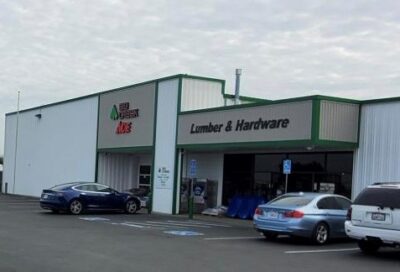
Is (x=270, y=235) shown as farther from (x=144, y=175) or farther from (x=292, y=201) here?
(x=144, y=175)

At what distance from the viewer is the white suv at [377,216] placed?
506 inches

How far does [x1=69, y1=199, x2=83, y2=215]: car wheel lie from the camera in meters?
25.1

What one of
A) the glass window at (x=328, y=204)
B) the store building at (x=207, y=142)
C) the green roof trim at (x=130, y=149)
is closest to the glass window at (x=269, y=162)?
the store building at (x=207, y=142)

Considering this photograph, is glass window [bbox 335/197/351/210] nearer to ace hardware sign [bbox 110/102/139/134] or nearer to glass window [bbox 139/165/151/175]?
ace hardware sign [bbox 110/102/139/134]

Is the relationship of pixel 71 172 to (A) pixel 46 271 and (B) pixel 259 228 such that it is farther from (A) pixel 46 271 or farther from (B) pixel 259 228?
(A) pixel 46 271

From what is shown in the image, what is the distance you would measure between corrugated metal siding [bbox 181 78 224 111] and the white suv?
50.9 ft

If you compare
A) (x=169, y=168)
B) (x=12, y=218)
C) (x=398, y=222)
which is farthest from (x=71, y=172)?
(x=398, y=222)

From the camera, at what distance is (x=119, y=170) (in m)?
35.4

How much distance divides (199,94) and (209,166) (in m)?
3.38

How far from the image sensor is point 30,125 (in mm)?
46031

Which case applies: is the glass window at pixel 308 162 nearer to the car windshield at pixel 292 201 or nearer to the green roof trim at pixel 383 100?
the green roof trim at pixel 383 100

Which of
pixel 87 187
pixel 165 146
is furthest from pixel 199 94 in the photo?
pixel 87 187

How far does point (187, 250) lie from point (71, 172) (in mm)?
26255

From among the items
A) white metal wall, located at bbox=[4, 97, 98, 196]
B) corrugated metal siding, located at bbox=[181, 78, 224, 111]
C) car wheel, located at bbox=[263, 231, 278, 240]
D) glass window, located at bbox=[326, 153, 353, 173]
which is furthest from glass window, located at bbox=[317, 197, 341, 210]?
white metal wall, located at bbox=[4, 97, 98, 196]
